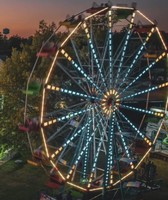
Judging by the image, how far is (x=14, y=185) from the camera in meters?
18.9

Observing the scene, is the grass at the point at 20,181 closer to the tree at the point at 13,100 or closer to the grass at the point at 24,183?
the grass at the point at 24,183

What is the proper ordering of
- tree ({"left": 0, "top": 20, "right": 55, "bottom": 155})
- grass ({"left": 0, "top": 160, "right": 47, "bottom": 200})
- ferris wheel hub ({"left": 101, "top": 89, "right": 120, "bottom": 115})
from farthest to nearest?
tree ({"left": 0, "top": 20, "right": 55, "bottom": 155}) → grass ({"left": 0, "top": 160, "right": 47, "bottom": 200}) → ferris wheel hub ({"left": 101, "top": 89, "right": 120, "bottom": 115})

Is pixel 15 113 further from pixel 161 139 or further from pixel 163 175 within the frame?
pixel 161 139

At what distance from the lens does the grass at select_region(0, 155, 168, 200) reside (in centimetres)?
1791

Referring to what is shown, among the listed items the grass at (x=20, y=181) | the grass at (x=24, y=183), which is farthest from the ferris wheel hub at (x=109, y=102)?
the grass at (x=20, y=181)

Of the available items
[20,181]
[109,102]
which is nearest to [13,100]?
[20,181]

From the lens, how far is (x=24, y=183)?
19266mm

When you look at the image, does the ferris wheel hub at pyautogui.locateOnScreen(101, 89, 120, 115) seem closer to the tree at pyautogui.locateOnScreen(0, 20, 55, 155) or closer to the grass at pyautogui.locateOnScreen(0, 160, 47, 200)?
the grass at pyautogui.locateOnScreen(0, 160, 47, 200)

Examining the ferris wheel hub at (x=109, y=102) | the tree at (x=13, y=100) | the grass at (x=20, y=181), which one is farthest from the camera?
the tree at (x=13, y=100)

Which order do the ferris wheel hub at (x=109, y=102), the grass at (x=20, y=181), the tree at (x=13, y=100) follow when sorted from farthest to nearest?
1. the tree at (x=13, y=100)
2. the grass at (x=20, y=181)
3. the ferris wheel hub at (x=109, y=102)

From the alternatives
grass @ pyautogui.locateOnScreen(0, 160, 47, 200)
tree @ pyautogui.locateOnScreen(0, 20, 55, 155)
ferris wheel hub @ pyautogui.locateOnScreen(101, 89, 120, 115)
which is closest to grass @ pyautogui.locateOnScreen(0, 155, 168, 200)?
grass @ pyautogui.locateOnScreen(0, 160, 47, 200)

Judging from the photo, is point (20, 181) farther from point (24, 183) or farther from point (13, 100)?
point (13, 100)

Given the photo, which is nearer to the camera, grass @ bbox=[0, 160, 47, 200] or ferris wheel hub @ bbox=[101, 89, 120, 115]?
ferris wheel hub @ bbox=[101, 89, 120, 115]

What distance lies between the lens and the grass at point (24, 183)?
1791cm
